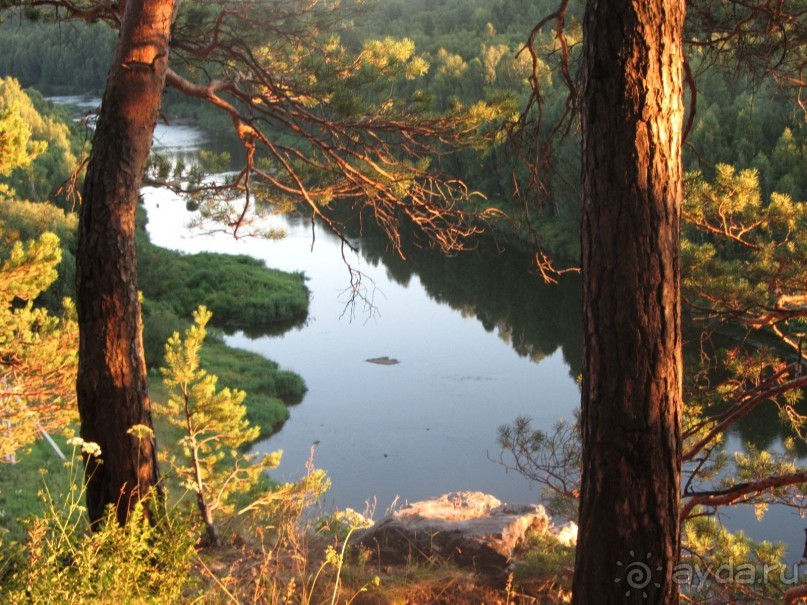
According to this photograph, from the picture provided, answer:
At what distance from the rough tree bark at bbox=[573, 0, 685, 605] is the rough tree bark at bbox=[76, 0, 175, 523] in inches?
58.3

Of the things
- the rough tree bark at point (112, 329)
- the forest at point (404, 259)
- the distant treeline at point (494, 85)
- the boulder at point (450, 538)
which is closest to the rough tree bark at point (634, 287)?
the forest at point (404, 259)

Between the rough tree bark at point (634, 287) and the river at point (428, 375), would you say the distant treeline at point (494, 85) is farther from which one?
the river at point (428, 375)

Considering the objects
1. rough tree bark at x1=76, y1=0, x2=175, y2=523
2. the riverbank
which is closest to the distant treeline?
rough tree bark at x1=76, y1=0, x2=175, y2=523

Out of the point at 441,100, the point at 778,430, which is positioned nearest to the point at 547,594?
the point at 778,430

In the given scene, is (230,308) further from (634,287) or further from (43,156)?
(634,287)

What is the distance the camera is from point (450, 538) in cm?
421

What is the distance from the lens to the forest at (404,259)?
6.63ft

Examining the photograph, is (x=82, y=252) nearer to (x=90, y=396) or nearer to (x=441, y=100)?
(x=90, y=396)

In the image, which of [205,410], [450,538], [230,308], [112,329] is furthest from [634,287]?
[230,308]

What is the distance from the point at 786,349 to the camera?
11.6 metres

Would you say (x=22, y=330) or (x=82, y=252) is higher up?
(x=82, y=252)

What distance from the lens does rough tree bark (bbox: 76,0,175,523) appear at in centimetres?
276

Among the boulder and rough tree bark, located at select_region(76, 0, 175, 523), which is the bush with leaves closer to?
the boulder

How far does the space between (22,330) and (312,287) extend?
1408 cm
